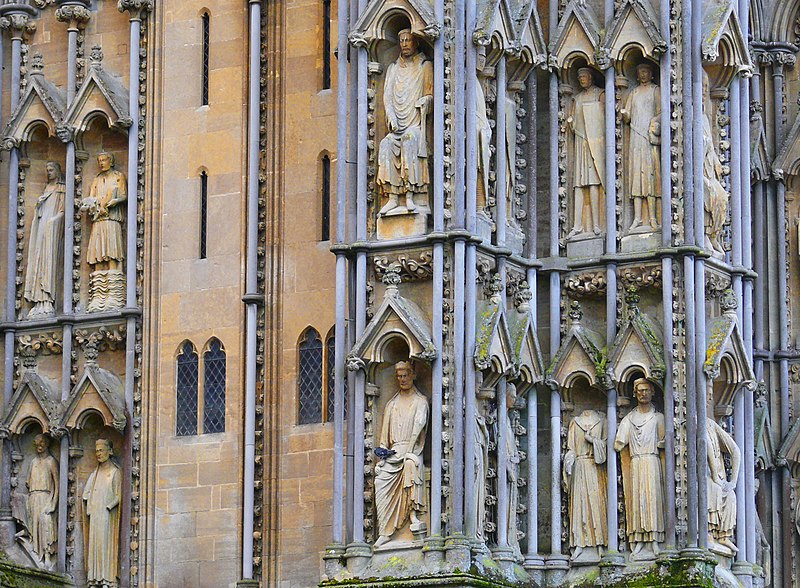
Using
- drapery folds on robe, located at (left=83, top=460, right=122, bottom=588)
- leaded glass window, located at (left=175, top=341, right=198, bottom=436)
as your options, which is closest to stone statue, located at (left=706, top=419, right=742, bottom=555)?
leaded glass window, located at (left=175, top=341, right=198, bottom=436)

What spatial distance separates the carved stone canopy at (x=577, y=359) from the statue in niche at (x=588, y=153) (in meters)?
1.39

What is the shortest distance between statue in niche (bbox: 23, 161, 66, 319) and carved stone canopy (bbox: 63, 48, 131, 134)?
1048 mm

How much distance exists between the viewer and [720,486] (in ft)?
112

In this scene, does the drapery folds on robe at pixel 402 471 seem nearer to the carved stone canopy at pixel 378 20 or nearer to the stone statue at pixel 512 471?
the stone statue at pixel 512 471

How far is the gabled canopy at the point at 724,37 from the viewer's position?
3475 cm

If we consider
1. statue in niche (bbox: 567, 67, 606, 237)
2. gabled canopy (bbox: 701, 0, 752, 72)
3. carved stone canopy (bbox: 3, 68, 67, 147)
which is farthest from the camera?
carved stone canopy (bbox: 3, 68, 67, 147)

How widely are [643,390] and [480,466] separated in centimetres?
234

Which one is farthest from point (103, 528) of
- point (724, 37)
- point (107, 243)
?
point (724, 37)

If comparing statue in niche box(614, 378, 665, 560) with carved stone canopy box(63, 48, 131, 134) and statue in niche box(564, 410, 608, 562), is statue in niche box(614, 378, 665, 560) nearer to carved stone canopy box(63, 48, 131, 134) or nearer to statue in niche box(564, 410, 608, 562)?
statue in niche box(564, 410, 608, 562)

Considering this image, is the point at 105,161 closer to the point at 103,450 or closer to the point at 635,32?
the point at 103,450

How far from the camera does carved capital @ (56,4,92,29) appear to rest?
125ft

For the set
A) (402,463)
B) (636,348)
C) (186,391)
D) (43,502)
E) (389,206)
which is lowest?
(43,502)

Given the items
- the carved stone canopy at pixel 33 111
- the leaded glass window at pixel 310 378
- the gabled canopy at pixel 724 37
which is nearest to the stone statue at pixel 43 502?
the leaded glass window at pixel 310 378

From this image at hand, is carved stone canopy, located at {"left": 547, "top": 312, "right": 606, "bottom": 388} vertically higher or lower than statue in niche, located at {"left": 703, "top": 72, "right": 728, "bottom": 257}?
lower
